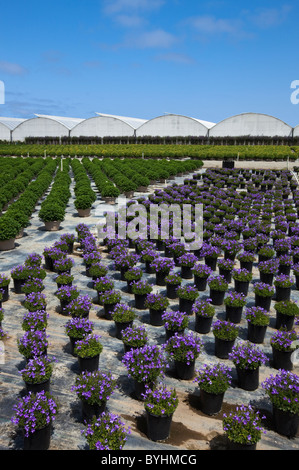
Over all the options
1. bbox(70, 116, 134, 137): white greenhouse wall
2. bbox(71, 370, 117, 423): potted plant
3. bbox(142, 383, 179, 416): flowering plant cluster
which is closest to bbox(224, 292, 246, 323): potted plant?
bbox(142, 383, 179, 416): flowering plant cluster

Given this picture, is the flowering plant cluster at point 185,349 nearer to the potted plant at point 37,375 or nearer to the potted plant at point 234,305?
the potted plant at point 37,375

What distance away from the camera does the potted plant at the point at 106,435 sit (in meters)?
3.96

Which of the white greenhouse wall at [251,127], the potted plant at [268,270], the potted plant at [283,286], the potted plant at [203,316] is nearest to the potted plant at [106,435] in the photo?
the potted plant at [203,316]

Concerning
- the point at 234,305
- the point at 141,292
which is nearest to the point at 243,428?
the point at 234,305

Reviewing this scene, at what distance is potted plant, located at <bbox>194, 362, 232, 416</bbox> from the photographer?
16.1ft

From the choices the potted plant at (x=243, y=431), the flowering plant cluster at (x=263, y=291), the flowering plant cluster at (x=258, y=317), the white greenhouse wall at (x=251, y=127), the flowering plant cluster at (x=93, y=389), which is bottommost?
the potted plant at (x=243, y=431)

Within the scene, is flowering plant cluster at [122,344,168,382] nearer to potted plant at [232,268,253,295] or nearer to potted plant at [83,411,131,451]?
potted plant at [83,411,131,451]

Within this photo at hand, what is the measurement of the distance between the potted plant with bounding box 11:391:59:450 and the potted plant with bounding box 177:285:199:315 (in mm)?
3892

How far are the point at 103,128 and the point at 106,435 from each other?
6042 centimetres

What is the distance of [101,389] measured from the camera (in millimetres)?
4664

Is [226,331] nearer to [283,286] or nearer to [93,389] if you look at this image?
[93,389]

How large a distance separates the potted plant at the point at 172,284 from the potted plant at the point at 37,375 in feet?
12.8
